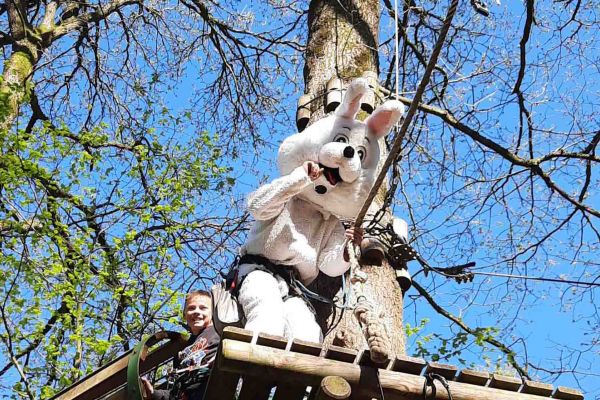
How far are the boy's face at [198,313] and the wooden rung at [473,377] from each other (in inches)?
57.7

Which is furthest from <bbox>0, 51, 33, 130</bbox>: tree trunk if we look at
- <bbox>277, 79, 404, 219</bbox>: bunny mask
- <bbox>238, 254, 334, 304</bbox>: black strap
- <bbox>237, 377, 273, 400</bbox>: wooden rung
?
<bbox>237, 377, 273, 400</bbox>: wooden rung

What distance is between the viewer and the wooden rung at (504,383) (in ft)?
10.3

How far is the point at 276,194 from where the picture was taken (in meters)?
3.68

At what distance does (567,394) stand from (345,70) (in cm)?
237

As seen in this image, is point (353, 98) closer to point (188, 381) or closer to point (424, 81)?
point (424, 81)

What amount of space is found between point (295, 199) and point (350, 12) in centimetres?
181

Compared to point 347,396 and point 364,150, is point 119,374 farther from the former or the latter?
point 364,150

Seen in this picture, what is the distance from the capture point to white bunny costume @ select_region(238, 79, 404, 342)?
12.1 feet

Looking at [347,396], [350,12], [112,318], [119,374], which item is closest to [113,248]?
→ [112,318]

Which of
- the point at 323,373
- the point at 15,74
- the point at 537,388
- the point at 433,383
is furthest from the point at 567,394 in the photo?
the point at 15,74

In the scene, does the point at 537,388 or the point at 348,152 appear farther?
the point at 348,152

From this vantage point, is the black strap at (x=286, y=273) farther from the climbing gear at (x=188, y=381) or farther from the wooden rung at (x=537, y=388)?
the wooden rung at (x=537, y=388)

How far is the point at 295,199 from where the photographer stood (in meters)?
3.95

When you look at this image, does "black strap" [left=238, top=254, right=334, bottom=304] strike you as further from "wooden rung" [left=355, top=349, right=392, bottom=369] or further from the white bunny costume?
"wooden rung" [left=355, top=349, right=392, bottom=369]
